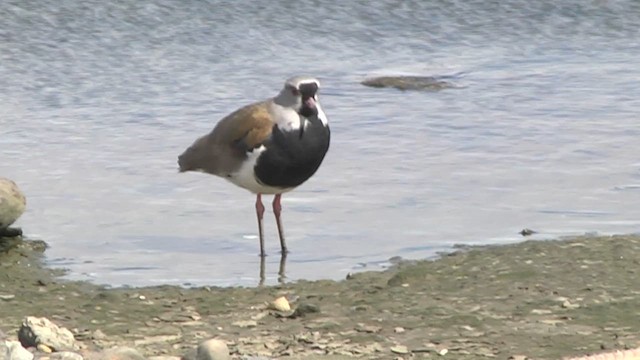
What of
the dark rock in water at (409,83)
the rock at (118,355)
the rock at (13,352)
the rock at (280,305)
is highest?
the rock at (13,352)

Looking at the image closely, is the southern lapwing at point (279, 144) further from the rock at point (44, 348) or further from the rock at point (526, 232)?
the rock at point (44, 348)

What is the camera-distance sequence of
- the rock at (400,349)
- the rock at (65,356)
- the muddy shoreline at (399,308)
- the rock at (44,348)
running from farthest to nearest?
the muddy shoreline at (399,308), the rock at (400,349), the rock at (44,348), the rock at (65,356)

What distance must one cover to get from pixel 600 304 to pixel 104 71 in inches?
260

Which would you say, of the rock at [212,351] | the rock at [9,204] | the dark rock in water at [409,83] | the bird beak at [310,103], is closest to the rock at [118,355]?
the rock at [212,351]

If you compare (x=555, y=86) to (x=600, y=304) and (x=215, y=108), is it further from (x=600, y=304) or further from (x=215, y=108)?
(x=600, y=304)

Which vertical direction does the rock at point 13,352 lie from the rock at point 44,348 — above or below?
above

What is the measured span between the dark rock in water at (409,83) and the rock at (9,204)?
4.29m

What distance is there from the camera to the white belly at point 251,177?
8.98 meters

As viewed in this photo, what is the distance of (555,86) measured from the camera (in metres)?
12.8

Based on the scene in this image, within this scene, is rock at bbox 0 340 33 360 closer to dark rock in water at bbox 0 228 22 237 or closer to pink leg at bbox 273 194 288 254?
pink leg at bbox 273 194 288 254

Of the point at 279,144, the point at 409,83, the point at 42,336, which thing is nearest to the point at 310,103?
the point at 279,144

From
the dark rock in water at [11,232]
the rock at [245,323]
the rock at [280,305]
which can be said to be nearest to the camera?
the rock at [245,323]

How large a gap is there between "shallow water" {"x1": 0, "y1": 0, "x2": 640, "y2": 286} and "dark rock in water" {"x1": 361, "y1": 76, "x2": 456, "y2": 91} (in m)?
0.15

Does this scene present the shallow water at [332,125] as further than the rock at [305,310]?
Yes
